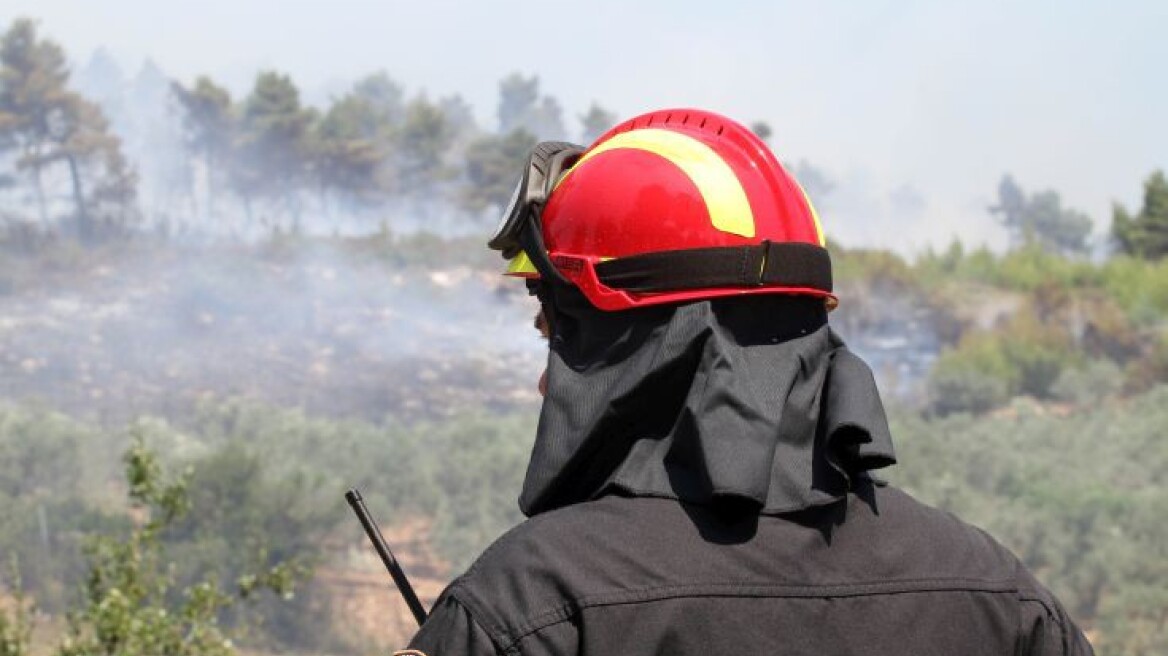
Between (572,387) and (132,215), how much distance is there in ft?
102

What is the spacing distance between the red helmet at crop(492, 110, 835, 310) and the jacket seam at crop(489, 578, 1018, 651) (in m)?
0.31

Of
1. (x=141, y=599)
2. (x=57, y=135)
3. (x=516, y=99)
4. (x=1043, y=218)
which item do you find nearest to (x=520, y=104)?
(x=516, y=99)

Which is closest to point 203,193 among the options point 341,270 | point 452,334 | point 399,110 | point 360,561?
point 341,270

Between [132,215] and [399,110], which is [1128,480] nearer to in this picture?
[132,215]

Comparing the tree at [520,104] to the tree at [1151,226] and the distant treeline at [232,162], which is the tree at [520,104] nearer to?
the distant treeline at [232,162]

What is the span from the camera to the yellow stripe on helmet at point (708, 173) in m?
1.77

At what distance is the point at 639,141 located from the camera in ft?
6.07

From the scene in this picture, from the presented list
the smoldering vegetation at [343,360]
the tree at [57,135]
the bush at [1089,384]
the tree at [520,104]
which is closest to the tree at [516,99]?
the tree at [520,104]

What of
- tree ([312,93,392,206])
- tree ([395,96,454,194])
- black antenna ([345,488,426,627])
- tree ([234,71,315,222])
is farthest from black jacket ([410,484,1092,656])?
tree ([395,96,454,194])

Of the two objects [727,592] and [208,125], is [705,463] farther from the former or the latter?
[208,125]

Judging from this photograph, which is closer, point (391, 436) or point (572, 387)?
point (572, 387)

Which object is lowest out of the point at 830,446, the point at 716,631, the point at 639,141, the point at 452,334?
the point at 452,334

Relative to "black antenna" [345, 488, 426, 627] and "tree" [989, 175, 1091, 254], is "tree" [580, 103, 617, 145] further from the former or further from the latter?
"black antenna" [345, 488, 426, 627]

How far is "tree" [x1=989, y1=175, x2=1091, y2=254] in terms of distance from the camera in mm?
51094
